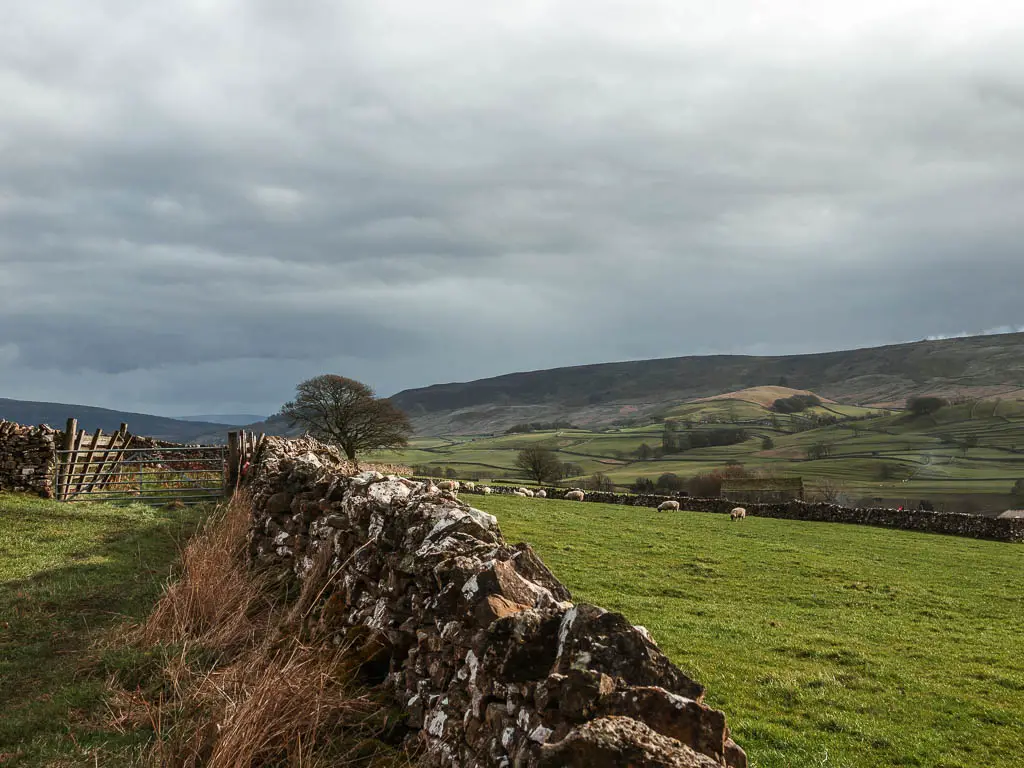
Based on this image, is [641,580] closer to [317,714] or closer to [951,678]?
[951,678]

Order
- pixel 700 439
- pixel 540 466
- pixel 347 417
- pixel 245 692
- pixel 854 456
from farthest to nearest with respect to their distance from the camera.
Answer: pixel 700 439, pixel 854 456, pixel 540 466, pixel 347 417, pixel 245 692

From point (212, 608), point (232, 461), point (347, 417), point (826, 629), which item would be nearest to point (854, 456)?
point (347, 417)

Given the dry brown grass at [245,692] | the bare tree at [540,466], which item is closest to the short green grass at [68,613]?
the dry brown grass at [245,692]

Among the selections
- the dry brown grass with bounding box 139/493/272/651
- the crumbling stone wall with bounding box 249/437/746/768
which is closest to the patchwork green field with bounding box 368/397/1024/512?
the dry brown grass with bounding box 139/493/272/651

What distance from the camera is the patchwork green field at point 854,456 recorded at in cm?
9488

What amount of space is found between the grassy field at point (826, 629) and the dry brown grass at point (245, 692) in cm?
408

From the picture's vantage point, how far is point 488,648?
4.47 metres

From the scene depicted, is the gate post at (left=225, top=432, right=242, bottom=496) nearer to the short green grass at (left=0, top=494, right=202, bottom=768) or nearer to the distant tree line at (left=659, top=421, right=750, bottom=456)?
the short green grass at (left=0, top=494, right=202, bottom=768)

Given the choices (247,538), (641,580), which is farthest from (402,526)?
(641,580)

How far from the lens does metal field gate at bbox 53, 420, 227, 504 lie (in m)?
20.5

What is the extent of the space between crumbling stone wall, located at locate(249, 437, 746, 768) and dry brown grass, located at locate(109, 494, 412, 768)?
Result: 31 centimetres

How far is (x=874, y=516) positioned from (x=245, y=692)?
3763cm

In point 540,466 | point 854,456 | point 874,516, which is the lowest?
point 854,456

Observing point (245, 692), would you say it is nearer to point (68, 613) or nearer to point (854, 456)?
point (68, 613)
